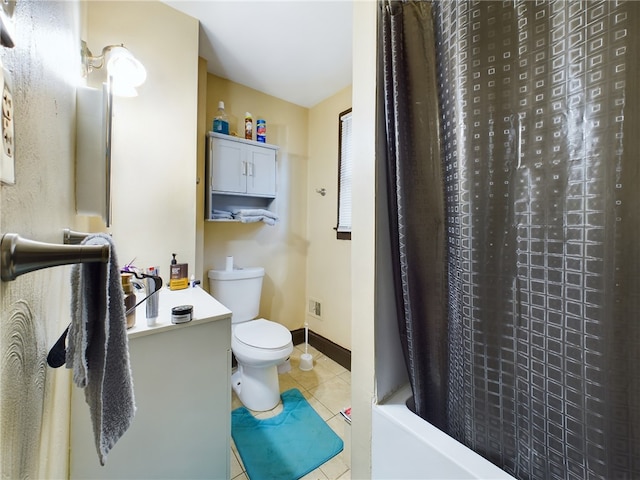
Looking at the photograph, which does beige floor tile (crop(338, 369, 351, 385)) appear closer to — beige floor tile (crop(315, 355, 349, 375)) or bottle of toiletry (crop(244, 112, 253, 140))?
beige floor tile (crop(315, 355, 349, 375))

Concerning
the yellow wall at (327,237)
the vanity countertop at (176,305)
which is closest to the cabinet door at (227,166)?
the yellow wall at (327,237)

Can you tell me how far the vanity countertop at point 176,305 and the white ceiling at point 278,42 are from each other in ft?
5.29

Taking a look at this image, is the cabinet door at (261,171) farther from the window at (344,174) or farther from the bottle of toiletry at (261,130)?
the window at (344,174)

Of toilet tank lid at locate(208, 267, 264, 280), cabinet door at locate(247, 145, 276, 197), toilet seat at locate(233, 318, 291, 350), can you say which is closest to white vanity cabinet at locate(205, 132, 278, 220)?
cabinet door at locate(247, 145, 276, 197)

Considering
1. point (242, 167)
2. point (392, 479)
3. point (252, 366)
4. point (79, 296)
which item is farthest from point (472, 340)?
point (242, 167)

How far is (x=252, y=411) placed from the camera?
166 cm

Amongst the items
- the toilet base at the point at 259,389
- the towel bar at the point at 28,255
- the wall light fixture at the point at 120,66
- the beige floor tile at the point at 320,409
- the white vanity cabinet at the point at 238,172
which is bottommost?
the beige floor tile at the point at 320,409

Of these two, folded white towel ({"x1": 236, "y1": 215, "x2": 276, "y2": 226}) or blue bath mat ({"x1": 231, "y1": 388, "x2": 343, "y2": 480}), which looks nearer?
blue bath mat ({"x1": 231, "y1": 388, "x2": 343, "y2": 480})

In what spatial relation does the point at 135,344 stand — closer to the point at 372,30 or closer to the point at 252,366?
the point at 252,366

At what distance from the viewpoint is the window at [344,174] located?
2.13 m

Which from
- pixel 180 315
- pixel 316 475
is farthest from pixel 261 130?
pixel 316 475

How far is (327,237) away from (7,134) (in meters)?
2.13

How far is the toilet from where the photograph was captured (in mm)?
1569

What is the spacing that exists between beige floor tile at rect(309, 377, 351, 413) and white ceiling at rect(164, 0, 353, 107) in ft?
7.94
